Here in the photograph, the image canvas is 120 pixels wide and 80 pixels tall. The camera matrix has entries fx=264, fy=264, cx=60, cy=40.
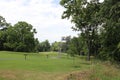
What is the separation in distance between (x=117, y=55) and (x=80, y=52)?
51.7 m

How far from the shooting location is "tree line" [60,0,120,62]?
28.4 m

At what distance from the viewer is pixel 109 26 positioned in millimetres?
28406

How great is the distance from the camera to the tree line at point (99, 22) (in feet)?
→ 93.3

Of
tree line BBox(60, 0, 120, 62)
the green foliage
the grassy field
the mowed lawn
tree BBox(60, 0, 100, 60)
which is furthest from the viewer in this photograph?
the green foliage

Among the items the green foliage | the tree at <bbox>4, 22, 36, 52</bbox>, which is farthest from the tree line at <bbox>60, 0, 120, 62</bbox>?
the green foliage

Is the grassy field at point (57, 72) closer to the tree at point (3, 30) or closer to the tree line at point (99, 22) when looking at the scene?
the tree line at point (99, 22)

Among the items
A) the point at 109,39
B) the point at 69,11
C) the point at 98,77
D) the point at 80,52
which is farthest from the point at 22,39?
the point at 98,77

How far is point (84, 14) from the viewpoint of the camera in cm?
4644

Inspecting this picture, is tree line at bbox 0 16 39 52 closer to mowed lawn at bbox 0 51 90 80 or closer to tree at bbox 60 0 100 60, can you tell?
tree at bbox 60 0 100 60

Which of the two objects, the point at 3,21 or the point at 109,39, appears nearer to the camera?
the point at 109,39

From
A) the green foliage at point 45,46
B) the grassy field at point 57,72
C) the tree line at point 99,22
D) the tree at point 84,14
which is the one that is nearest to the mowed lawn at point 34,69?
the grassy field at point 57,72

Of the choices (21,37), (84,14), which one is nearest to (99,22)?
(84,14)

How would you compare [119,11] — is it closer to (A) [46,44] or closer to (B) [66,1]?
(B) [66,1]

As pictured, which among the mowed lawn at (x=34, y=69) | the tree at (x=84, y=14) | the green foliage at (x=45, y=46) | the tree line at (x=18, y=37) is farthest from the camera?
the green foliage at (x=45, y=46)
